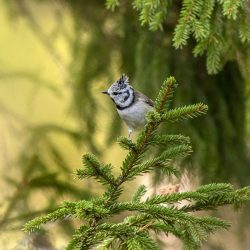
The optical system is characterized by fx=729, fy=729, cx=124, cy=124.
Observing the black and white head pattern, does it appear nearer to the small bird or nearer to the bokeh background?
the small bird

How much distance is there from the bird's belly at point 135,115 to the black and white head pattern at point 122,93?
0.03 meters

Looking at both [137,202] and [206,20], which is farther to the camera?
[206,20]

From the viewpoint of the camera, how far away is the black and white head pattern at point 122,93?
2.70 metres

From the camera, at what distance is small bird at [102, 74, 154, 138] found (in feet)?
9.02

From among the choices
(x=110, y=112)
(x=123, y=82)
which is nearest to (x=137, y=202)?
(x=123, y=82)

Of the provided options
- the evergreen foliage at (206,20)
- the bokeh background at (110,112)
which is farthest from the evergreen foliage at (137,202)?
the bokeh background at (110,112)

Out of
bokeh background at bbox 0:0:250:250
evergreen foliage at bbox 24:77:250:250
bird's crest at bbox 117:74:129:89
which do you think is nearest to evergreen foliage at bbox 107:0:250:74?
bird's crest at bbox 117:74:129:89

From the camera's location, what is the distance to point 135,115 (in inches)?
109

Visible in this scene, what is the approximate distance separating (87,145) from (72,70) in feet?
1.51

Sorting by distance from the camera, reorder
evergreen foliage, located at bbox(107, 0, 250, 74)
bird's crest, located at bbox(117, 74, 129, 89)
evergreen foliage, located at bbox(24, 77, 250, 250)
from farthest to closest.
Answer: bird's crest, located at bbox(117, 74, 129, 89)
evergreen foliage, located at bbox(107, 0, 250, 74)
evergreen foliage, located at bbox(24, 77, 250, 250)

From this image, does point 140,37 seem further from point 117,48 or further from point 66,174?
point 66,174

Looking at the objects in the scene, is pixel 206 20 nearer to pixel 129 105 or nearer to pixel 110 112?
pixel 129 105

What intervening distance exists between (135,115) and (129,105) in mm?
60

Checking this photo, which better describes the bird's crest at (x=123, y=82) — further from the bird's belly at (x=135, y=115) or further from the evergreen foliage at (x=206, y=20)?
the evergreen foliage at (x=206, y=20)
